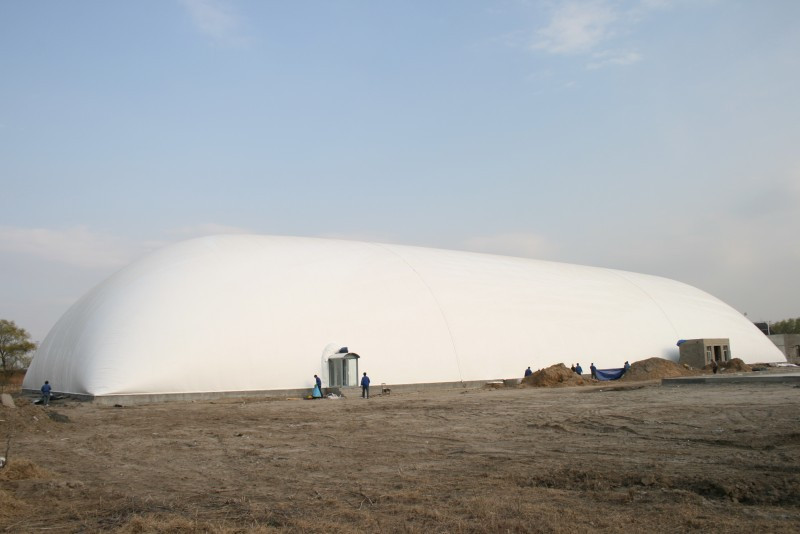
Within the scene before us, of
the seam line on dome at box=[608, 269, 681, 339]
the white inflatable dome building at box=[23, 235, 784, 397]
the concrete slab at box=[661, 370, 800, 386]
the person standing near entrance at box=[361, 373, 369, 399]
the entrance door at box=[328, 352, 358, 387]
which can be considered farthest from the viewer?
the seam line on dome at box=[608, 269, 681, 339]

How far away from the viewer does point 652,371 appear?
1470 inches

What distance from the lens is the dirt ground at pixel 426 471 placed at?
23.5 ft

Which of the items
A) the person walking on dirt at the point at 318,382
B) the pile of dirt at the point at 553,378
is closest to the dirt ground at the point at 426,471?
the person walking on dirt at the point at 318,382

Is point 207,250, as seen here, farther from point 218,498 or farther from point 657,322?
point 657,322

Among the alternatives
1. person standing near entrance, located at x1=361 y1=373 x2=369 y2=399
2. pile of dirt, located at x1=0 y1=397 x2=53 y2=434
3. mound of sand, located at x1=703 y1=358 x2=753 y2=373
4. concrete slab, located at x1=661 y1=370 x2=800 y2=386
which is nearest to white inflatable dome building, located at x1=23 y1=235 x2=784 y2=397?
person standing near entrance, located at x1=361 y1=373 x2=369 y2=399

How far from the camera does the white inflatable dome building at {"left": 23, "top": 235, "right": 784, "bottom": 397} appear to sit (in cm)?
2819

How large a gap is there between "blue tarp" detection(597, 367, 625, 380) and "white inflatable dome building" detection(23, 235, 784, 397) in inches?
35.0

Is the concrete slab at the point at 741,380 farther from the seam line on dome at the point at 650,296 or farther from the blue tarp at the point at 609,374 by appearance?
the seam line on dome at the point at 650,296

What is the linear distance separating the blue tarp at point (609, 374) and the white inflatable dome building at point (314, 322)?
89 cm

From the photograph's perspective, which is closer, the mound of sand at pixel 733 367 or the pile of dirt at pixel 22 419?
the pile of dirt at pixel 22 419

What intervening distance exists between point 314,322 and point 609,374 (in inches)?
707

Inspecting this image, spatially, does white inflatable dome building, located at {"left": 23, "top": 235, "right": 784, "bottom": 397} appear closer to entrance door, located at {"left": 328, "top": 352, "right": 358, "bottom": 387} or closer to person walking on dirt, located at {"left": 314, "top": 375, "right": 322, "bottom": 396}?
entrance door, located at {"left": 328, "top": 352, "right": 358, "bottom": 387}

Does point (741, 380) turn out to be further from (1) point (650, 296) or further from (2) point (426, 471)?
(1) point (650, 296)

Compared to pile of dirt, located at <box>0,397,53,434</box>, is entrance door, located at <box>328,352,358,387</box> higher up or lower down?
higher up
